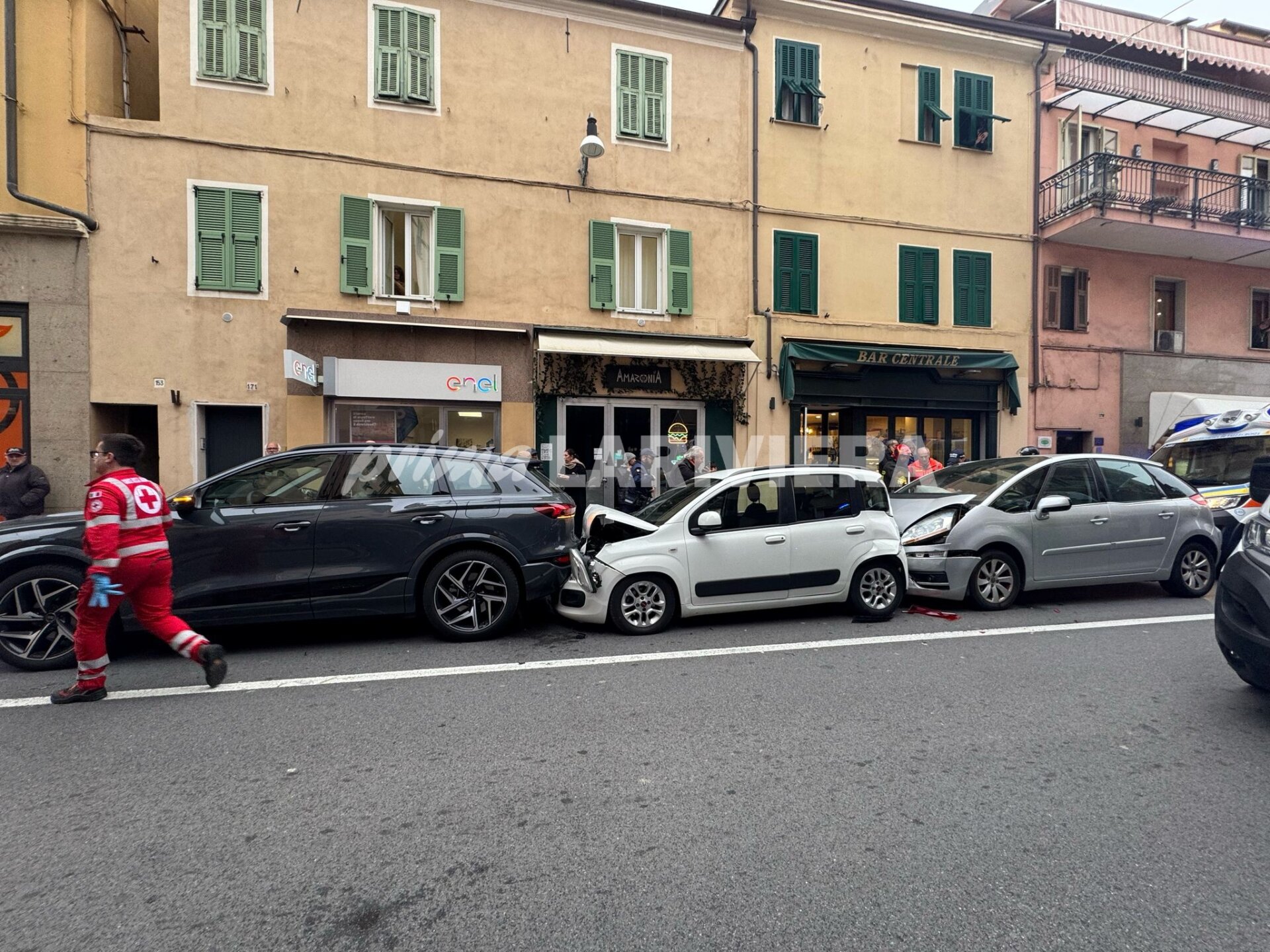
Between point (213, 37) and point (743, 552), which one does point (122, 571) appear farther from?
point (213, 37)

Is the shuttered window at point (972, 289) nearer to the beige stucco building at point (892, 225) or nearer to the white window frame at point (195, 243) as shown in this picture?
the beige stucco building at point (892, 225)

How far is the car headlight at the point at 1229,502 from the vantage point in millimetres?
8688

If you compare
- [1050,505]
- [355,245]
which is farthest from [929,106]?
[355,245]

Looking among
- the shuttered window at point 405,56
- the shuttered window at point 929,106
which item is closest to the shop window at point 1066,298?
the shuttered window at point 929,106

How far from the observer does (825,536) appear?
6.51 metres

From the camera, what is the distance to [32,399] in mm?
10406

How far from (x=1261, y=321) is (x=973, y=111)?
30.6 feet

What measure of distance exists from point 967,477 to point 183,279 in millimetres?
11799

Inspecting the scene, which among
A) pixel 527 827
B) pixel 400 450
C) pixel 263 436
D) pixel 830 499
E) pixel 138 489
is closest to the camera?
pixel 527 827

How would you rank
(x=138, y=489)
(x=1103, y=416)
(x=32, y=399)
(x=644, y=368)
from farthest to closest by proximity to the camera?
(x=1103, y=416) < (x=644, y=368) < (x=32, y=399) < (x=138, y=489)

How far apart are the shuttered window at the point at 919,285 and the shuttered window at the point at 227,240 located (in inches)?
477

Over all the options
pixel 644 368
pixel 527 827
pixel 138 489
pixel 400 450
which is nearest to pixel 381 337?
pixel 644 368

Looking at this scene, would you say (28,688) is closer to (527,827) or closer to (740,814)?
(527,827)

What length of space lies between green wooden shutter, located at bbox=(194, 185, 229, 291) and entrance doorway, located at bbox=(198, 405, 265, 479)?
1969mm
